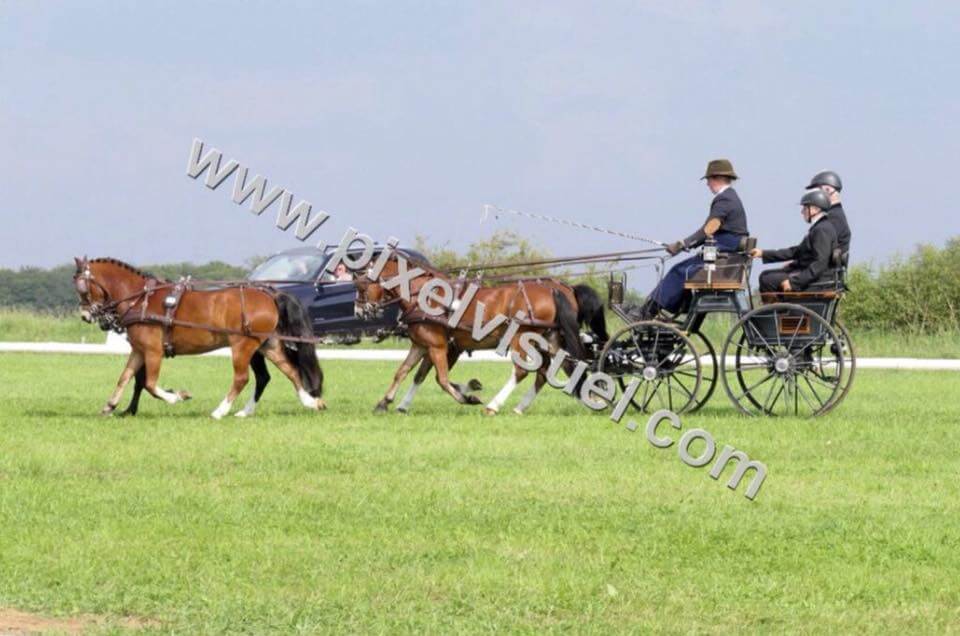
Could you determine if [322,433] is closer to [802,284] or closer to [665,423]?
[665,423]

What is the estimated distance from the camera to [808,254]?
16.5m

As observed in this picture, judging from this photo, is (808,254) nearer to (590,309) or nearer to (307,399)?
(590,309)

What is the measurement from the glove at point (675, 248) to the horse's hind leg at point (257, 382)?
4348mm

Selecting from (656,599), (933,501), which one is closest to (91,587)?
(656,599)

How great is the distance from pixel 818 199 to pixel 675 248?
4.86ft

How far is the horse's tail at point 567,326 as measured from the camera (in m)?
17.0

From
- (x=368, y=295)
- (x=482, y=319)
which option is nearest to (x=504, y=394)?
(x=482, y=319)

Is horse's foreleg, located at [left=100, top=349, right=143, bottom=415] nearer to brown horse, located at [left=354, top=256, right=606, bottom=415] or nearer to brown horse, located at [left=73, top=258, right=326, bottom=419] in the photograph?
brown horse, located at [left=73, top=258, right=326, bottom=419]

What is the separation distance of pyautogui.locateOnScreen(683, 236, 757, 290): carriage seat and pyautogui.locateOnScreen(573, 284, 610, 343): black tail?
128 cm

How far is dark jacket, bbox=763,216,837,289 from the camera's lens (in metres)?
16.2

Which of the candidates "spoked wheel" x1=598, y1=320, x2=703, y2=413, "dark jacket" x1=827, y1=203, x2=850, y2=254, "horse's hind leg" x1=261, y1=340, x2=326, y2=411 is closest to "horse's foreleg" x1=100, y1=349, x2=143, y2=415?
"horse's hind leg" x1=261, y1=340, x2=326, y2=411

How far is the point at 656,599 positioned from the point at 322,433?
24.0ft

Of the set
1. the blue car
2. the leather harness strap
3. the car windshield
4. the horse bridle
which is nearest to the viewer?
the horse bridle

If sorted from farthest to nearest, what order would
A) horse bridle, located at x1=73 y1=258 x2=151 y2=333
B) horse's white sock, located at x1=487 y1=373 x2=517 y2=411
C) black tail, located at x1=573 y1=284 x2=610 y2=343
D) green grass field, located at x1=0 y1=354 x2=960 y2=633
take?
black tail, located at x1=573 y1=284 x2=610 y2=343 < horse's white sock, located at x1=487 y1=373 x2=517 y2=411 < horse bridle, located at x1=73 y1=258 x2=151 y2=333 < green grass field, located at x1=0 y1=354 x2=960 y2=633
